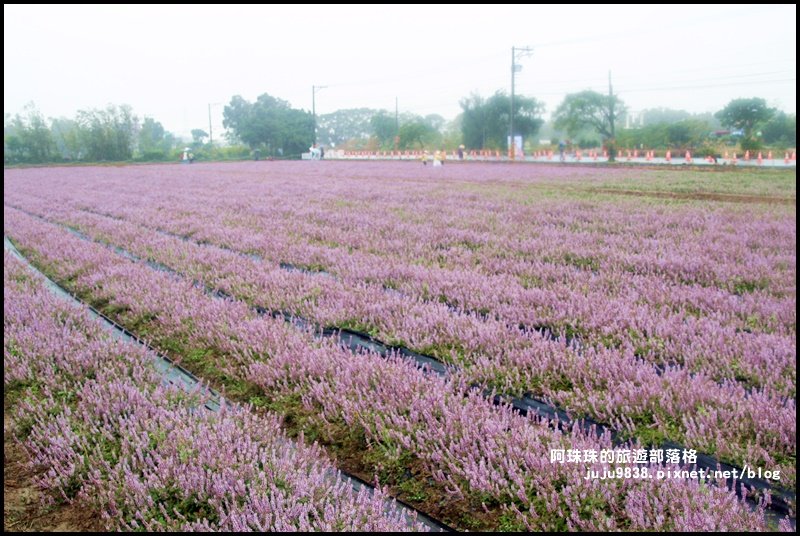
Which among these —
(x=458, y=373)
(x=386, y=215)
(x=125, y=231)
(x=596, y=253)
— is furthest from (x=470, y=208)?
(x=458, y=373)

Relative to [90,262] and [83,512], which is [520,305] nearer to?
[83,512]

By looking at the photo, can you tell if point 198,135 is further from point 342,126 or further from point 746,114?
point 746,114

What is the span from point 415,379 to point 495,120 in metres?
69.8

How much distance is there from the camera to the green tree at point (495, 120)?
66.8 m

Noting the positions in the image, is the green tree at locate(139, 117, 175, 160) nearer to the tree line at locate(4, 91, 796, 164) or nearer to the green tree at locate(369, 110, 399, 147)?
the tree line at locate(4, 91, 796, 164)

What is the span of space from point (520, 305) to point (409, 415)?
257cm

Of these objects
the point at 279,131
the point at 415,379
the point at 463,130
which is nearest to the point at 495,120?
the point at 463,130

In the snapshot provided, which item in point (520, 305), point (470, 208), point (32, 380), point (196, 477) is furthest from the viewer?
point (470, 208)

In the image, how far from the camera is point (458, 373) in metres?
3.99

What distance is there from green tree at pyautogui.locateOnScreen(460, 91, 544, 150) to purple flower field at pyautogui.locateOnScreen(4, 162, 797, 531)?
200ft

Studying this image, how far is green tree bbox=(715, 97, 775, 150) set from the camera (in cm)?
5112

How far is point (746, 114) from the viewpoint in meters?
52.4

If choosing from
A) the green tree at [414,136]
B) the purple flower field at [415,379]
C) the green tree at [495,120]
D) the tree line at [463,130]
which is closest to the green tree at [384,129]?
Answer: the tree line at [463,130]

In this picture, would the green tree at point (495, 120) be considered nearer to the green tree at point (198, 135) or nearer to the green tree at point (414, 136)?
the green tree at point (414, 136)
